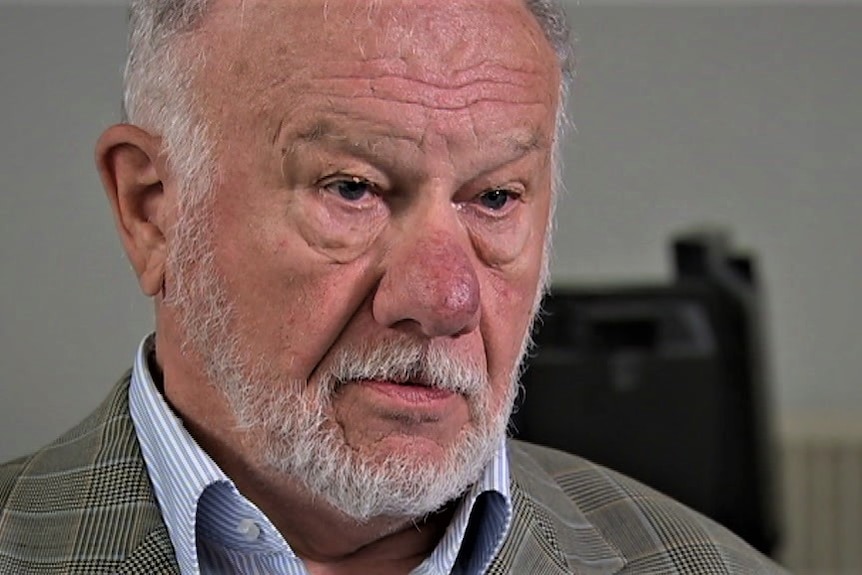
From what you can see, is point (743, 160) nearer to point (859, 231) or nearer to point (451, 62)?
point (859, 231)

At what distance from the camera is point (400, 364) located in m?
1.18

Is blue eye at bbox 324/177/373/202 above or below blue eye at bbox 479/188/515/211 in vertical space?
above

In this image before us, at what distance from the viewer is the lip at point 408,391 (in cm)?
119

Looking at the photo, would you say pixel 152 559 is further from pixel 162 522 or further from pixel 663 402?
pixel 663 402

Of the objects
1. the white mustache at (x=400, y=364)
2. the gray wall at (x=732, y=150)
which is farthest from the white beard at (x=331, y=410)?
the gray wall at (x=732, y=150)

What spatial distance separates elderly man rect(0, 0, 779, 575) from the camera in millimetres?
1183

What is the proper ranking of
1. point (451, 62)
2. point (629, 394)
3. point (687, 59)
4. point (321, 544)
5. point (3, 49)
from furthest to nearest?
point (687, 59) < point (3, 49) < point (629, 394) < point (321, 544) < point (451, 62)

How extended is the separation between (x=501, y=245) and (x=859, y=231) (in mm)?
3227

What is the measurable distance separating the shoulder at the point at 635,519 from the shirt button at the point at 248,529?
0.26m

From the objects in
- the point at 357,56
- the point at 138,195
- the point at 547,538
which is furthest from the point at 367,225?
the point at 547,538

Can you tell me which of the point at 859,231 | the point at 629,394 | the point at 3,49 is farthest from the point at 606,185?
the point at 629,394

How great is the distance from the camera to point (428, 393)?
47.2 inches

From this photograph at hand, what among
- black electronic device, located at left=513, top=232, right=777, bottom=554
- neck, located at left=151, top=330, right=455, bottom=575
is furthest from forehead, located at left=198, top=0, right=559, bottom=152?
black electronic device, located at left=513, top=232, right=777, bottom=554

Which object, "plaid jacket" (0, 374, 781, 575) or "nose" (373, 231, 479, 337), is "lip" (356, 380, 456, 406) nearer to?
"nose" (373, 231, 479, 337)
